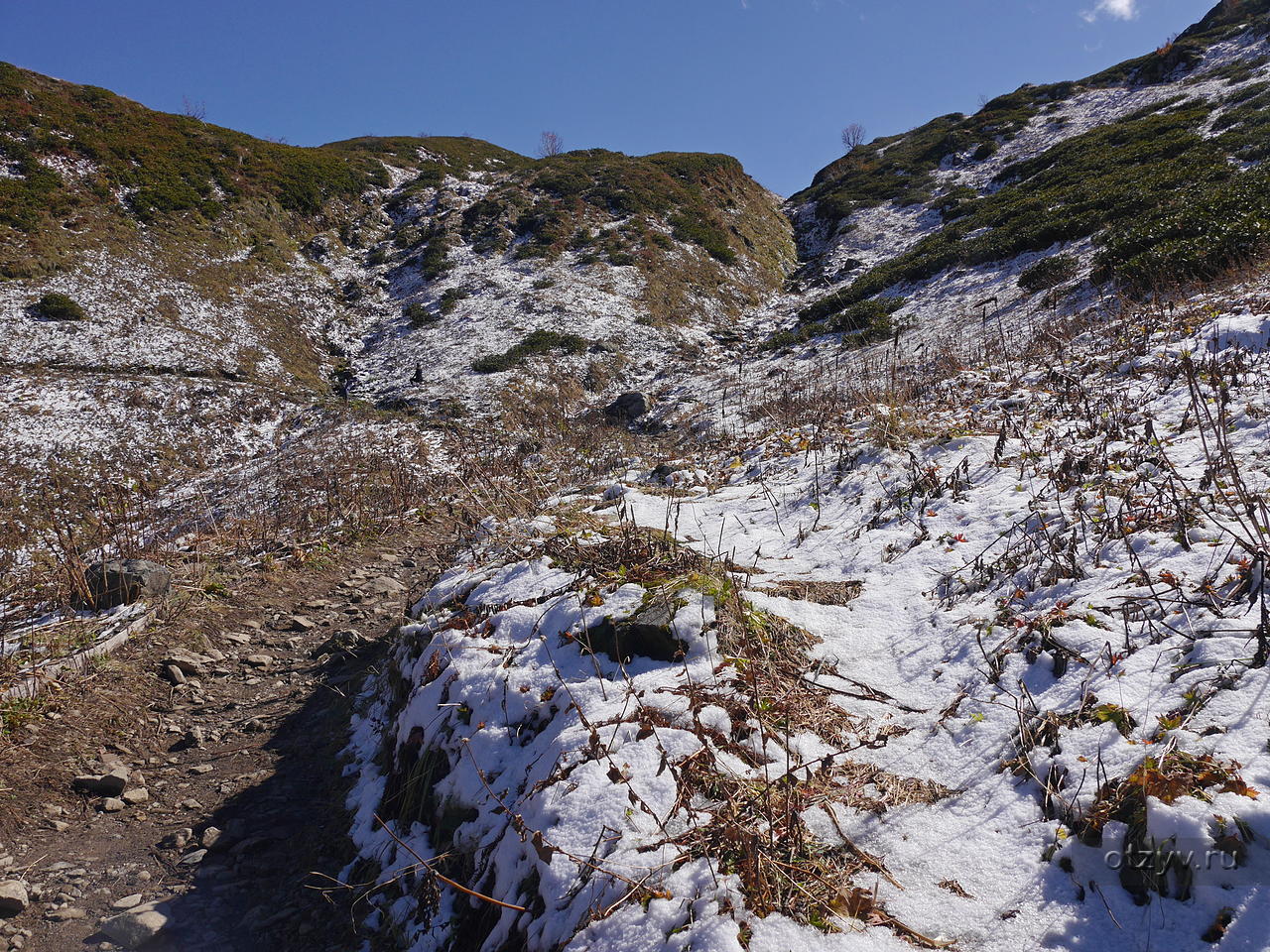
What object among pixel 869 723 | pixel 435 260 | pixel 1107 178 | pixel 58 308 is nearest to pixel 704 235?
pixel 435 260

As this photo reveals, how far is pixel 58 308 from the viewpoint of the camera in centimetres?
2000

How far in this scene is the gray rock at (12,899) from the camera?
320cm

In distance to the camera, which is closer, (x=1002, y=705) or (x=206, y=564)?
(x=1002, y=705)

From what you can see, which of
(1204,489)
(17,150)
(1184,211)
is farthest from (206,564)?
(17,150)

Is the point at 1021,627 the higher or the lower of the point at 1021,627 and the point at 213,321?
the lower

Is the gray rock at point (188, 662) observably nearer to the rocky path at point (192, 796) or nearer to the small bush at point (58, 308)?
the rocky path at point (192, 796)

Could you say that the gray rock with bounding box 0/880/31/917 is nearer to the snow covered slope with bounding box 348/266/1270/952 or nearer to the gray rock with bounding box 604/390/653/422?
the snow covered slope with bounding box 348/266/1270/952

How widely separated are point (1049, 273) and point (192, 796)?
19053 mm

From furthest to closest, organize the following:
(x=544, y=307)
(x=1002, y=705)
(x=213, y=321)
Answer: (x=544, y=307) < (x=213, y=321) < (x=1002, y=705)

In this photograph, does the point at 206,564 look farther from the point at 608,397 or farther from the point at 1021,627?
the point at 608,397

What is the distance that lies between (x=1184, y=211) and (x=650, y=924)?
57.3ft

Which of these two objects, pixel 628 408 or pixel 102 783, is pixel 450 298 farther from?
pixel 102 783

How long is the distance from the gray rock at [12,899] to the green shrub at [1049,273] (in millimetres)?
18848

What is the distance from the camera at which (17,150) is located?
2403 cm
